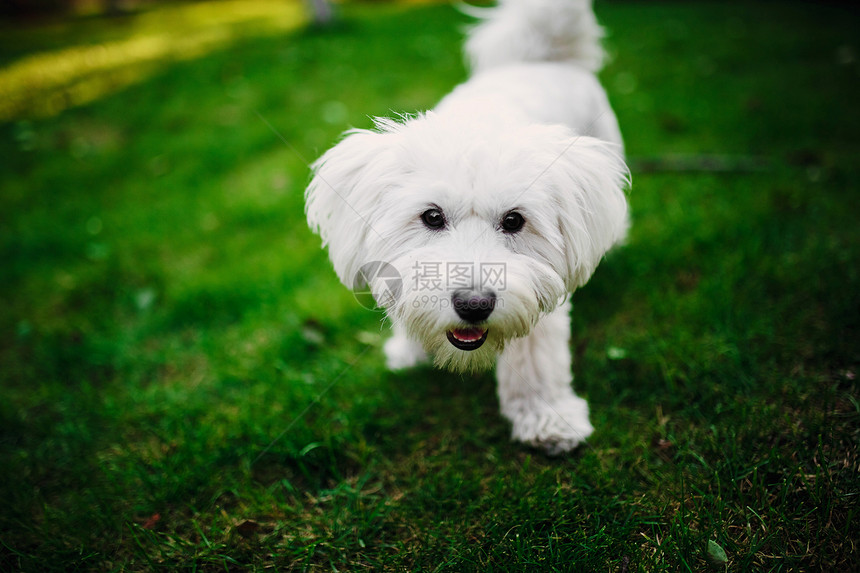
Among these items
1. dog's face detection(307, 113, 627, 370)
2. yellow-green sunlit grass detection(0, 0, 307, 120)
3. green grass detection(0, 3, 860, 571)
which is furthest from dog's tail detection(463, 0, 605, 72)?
yellow-green sunlit grass detection(0, 0, 307, 120)

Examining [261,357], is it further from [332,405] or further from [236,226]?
[236,226]

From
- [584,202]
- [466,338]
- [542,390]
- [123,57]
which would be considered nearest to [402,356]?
[542,390]

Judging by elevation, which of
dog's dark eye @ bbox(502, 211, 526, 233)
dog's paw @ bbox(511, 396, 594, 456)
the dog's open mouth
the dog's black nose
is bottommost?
dog's paw @ bbox(511, 396, 594, 456)

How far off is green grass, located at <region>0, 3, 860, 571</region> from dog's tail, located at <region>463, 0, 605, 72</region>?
3.86ft

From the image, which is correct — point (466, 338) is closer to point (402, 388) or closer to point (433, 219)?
point (433, 219)

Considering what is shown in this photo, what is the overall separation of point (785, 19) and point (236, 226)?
8981mm

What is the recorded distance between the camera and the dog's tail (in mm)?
3158

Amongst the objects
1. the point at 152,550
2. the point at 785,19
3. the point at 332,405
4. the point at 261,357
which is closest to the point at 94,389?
the point at 261,357

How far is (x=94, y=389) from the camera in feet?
8.77

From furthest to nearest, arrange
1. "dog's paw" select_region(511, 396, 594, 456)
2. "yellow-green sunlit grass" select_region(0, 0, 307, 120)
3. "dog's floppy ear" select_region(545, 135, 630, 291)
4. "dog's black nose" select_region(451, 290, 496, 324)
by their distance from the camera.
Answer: "yellow-green sunlit grass" select_region(0, 0, 307, 120), "dog's paw" select_region(511, 396, 594, 456), "dog's floppy ear" select_region(545, 135, 630, 291), "dog's black nose" select_region(451, 290, 496, 324)

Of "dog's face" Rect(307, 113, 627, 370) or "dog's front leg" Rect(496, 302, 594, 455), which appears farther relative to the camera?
"dog's front leg" Rect(496, 302, 594, 455)

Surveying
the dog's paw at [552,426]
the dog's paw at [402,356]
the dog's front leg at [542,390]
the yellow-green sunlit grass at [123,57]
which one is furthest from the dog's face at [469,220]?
the yellow-green sunlit grass at [123,57]

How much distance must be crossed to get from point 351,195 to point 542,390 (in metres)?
1.20

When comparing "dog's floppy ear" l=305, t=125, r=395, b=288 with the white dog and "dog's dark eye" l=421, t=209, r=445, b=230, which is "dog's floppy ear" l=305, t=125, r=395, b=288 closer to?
the white dog
